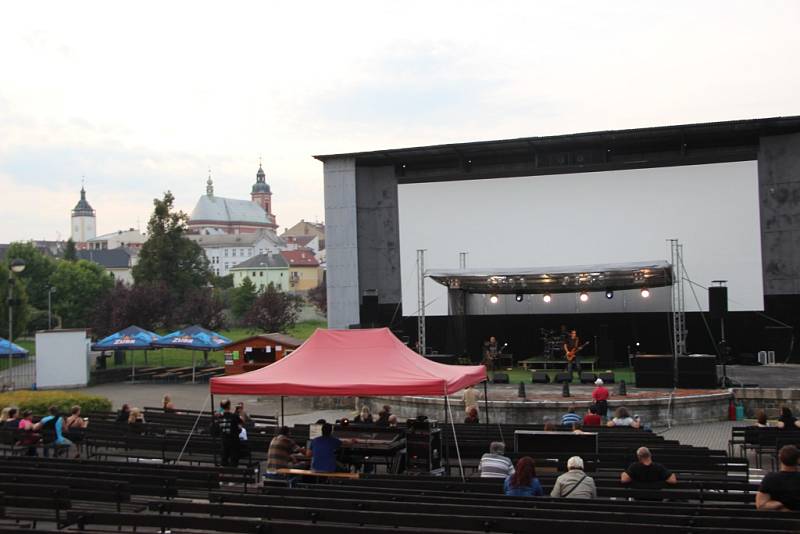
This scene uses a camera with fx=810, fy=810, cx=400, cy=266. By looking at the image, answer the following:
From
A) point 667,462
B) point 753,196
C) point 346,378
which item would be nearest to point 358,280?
point 753,196

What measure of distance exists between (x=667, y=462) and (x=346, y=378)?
4295 millimetres

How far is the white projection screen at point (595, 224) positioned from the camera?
84.3ft

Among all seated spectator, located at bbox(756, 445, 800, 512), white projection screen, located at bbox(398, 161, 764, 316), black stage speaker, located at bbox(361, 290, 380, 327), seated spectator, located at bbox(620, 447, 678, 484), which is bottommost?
seated spectator, located at bbox(620, 447, 678, 484)

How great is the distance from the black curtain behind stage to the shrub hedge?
12190 millimetres

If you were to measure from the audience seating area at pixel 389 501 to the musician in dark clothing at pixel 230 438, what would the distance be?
0.37 meters

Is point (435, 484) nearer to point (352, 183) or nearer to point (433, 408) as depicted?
point (433, 408)

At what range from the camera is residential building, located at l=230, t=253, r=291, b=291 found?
4872 inches

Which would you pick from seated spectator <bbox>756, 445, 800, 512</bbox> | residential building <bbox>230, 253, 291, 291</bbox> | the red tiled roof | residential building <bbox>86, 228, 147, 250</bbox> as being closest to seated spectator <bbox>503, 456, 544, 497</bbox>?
seated spectator <bbox>756, 445, 800, 512</bbox>

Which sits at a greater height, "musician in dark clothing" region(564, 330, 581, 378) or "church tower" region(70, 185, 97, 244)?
"church tower" region(70, 185, 97, 244)

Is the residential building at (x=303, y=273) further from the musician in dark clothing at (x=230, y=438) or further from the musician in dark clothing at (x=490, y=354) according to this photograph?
the musician in dark clothing at (x=230, y=438)

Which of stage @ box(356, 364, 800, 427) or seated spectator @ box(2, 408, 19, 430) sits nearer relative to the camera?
seated spectator @ box(2, 408, 19, 430)

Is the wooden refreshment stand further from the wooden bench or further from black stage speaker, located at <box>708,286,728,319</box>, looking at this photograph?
the wooden bench

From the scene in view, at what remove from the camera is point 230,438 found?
1157 cm

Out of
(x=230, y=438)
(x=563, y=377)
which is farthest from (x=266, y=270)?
(x=230, y=438)
